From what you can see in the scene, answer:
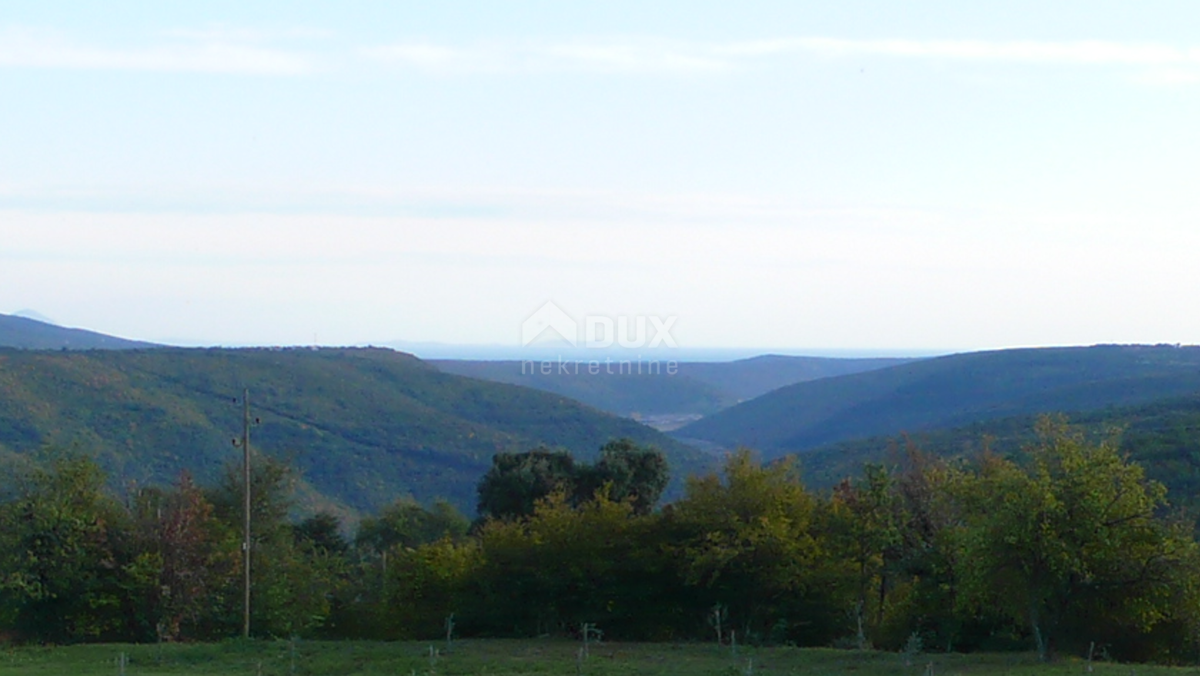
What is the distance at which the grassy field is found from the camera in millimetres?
21519

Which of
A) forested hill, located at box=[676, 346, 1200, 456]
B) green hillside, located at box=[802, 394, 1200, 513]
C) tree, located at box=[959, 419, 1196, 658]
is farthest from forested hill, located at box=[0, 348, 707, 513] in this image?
tree, located at box=[959, 419, 1196, 658]

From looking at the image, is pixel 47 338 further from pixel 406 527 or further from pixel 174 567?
pixel 174 567

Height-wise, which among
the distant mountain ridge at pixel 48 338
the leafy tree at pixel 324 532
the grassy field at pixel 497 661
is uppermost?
the distant mountain ridge at pixel 48 338

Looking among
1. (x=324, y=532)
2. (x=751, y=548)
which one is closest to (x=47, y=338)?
(x=324, y=532)

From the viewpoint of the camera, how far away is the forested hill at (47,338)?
536 ft

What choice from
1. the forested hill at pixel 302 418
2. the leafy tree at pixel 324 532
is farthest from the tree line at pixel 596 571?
the forested hill at pixel 302 418

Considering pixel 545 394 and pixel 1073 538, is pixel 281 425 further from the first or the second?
pixel 1073 538

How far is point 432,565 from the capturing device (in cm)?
3111

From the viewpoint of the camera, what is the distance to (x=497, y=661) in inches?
933

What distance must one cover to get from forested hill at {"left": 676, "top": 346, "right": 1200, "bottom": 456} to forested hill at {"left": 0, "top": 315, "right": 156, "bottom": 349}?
3623 inches

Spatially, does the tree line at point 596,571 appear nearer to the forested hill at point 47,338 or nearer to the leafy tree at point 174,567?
the leafy tree at point 174,567

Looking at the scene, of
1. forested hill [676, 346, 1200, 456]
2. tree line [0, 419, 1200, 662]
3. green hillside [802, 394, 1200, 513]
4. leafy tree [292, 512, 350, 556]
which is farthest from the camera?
forested hill [676, 346, 1200, 456]

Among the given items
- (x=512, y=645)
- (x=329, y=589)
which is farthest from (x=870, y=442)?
(x=512, y=645)

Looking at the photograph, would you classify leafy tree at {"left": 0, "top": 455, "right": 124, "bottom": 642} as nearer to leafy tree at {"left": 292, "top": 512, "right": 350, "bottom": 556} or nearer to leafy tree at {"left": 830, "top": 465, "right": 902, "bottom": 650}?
leafy tree at {"left": 292, "top": 512, "right": 350, "bottom": 556}
